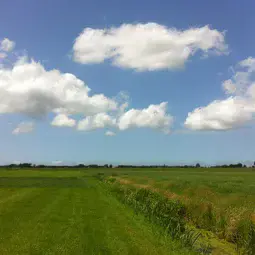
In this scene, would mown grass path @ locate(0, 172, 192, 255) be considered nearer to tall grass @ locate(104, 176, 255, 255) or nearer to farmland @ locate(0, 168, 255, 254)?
farmland @ locate(0, 168, 255, 254)

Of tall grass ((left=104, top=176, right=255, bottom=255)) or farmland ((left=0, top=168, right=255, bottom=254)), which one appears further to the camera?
tall grass ((left=104, top=176, right=255, bottom=255))

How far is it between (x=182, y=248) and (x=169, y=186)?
108 ft

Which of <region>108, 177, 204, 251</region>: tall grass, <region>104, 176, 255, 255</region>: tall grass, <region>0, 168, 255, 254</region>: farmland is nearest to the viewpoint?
<region>0, 168, 255, 254</region>: farmland

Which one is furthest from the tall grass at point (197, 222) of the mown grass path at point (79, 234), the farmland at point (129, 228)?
the mown grass path at point (79, 234)

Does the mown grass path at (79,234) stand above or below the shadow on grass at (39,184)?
above

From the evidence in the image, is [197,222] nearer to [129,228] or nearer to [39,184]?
[129,228]

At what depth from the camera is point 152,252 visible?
56.6 ft

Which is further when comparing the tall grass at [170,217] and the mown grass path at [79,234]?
the tall grass at [170,217]

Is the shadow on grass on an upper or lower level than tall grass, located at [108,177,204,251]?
lower

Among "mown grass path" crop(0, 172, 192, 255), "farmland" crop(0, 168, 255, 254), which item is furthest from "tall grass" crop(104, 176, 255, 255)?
"mown grass path" crop(0, 172, 192, 255)

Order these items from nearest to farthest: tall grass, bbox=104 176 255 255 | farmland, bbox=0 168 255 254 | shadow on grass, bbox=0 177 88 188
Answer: farmland, bbox=0 168 255 254, tall grass, bbox=104 176 255 255, shadow on grass, bbox=0 177 88 188

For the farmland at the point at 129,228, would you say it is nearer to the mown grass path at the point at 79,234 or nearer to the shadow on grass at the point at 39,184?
the mown grass path at the point at 79,234

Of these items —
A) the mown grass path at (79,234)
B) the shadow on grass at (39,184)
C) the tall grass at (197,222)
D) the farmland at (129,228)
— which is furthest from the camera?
the shadow on grass at (39,184)

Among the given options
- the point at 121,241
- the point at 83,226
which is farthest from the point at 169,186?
the point at 121,241
